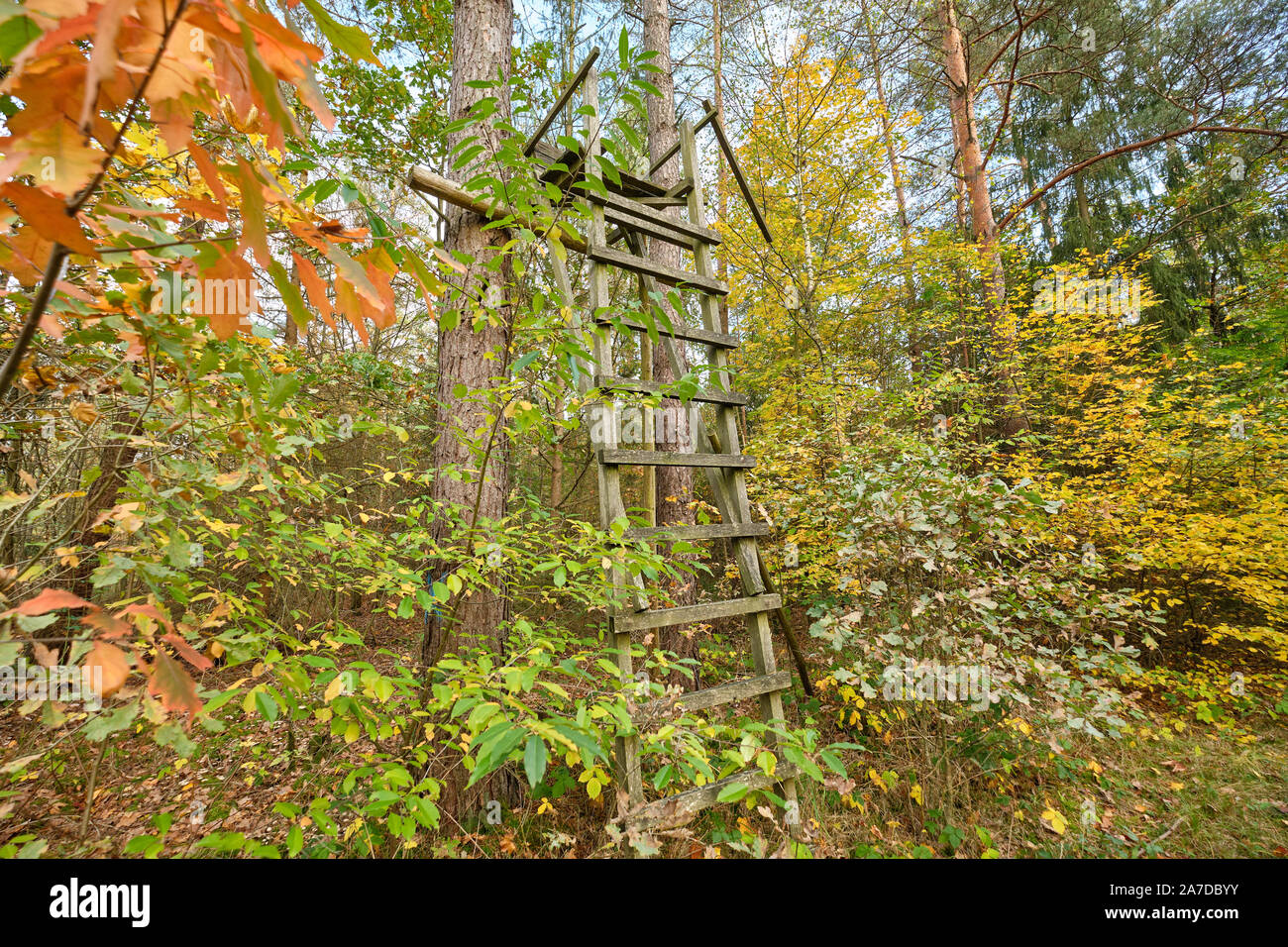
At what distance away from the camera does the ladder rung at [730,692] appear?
186 cm

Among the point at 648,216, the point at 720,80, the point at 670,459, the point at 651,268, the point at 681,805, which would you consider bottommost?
the point at 681,805

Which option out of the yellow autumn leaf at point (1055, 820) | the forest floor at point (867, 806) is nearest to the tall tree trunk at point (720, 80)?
the forest floor at point (867, 806)

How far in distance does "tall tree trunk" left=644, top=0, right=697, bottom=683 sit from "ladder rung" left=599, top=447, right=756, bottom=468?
78 cm

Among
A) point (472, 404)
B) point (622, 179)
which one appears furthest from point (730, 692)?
point (622, 179)

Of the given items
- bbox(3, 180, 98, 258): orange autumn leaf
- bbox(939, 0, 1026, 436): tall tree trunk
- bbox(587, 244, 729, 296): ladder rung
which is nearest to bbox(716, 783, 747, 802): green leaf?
bbox(3, 180, 98, 258): orange autumn leaf

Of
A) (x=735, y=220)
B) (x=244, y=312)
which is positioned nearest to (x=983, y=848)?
(x=244, y=312)

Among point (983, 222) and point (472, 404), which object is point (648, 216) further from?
point (983, 222)

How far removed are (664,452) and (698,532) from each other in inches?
15.2

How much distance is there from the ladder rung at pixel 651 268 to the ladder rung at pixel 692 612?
1363 mm

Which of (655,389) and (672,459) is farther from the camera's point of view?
(672,459)

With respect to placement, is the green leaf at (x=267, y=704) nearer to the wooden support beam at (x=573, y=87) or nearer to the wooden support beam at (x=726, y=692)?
the wooden support beam at (x=726, y=692)

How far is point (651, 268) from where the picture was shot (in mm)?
2365
